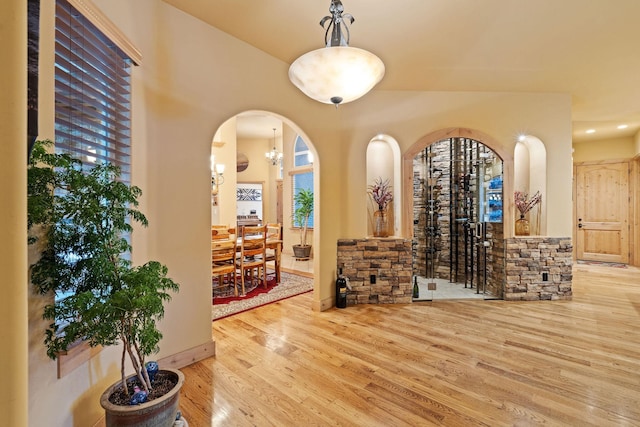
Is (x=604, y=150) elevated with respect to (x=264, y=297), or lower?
elevated

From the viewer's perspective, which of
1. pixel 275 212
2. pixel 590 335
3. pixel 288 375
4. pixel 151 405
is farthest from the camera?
pixel 275 212

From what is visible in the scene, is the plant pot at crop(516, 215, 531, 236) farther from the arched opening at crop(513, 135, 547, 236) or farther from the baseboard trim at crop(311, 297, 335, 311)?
the baseboard trim at crop(311, 297, 335, 311)

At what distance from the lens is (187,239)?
2512 mm

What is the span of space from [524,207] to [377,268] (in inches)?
95.3

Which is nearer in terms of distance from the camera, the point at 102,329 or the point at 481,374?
the point at 102,329

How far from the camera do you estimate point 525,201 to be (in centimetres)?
439

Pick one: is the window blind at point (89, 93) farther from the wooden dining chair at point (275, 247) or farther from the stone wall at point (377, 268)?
the wooden dining chair at point (275, 247)

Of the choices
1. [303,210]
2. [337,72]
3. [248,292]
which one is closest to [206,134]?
[337,72]

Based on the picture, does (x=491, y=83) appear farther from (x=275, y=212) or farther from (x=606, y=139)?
(x=275, y=212)

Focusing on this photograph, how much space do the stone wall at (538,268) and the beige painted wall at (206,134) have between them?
10.6 inches

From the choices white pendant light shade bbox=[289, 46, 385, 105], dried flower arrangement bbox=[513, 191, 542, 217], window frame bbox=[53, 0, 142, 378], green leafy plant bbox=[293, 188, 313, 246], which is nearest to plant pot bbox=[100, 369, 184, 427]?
window frame bbox=[53, 0, 142, 378]

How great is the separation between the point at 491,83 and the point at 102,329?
4693mm

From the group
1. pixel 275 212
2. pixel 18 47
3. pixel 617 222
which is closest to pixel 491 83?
pixel 18 47

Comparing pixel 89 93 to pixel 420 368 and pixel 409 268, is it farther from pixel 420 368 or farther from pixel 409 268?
pixel 409 268
